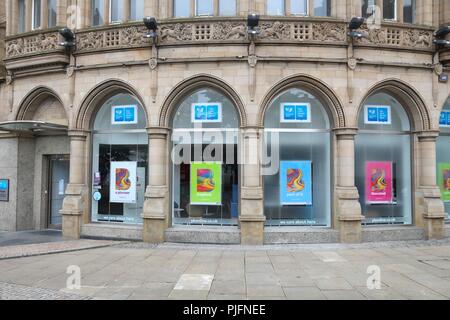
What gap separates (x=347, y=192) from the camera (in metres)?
10.9

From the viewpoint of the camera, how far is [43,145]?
13.4 metres

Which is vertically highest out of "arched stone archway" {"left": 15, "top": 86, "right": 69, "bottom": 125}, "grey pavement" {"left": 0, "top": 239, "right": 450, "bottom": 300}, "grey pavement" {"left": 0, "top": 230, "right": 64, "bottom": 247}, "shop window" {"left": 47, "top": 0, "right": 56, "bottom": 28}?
"shop window" {"left": 47, "top": 0, "right": 56, "bottom": 28}

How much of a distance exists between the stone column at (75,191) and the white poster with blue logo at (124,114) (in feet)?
3.68

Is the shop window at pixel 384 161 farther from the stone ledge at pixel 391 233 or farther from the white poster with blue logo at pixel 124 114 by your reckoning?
the white poster with blue logo at pixel 124 114

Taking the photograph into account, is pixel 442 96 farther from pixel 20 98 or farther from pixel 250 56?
pixel 20 98

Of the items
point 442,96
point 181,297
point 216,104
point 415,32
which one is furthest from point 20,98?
point 442,96

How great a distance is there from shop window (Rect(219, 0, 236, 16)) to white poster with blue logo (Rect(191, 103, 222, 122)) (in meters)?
2.93

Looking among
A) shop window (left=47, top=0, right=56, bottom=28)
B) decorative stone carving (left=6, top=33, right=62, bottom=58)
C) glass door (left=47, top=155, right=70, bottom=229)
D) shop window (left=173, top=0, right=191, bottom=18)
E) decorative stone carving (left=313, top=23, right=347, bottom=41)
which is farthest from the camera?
glass door (left=47, top=155, right=70, bottom=229)

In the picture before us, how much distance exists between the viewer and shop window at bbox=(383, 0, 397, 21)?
39.2 feet

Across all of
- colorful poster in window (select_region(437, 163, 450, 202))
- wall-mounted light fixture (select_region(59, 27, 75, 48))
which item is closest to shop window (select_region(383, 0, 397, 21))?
colorful poster in window (select_region(437, 163, 450, 202))

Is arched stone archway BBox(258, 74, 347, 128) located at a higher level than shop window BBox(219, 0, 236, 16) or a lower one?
lower

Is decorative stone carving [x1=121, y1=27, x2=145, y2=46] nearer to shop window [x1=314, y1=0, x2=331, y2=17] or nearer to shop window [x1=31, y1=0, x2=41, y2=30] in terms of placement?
shop window [x1=31, y1=0, x2=41, y2=30]

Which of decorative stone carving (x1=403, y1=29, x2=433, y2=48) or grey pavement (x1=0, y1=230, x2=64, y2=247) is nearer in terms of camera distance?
grey pavement (x1=0, y1=230, x2=64, y2=247)

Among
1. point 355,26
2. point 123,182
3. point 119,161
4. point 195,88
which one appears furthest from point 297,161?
point 119,161
